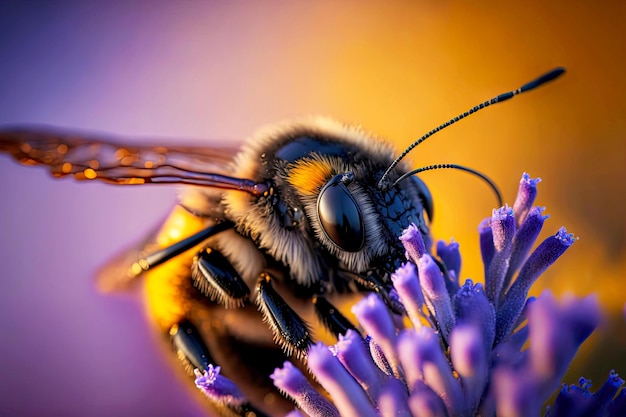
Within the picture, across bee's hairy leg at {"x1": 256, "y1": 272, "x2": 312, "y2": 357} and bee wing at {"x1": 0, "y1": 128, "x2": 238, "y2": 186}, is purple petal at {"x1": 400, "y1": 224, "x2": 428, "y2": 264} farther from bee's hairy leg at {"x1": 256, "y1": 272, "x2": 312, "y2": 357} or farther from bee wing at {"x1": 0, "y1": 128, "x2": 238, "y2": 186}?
bee wing at {"x1": 0, "y1": 128, "x2": 238, "y2": 186}

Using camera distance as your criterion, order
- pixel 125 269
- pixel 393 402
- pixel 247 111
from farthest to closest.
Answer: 1. pixel 247 111
2. pixel 125 269
3. pixel 393 402

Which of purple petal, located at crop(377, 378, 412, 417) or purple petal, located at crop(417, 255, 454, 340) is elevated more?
purple petal, located at crop(417, 255, 454, 340)

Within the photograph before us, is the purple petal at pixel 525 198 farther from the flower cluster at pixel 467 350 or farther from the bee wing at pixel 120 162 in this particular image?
the bee wing at pixel 120 162

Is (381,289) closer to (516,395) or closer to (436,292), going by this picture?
(436,292)

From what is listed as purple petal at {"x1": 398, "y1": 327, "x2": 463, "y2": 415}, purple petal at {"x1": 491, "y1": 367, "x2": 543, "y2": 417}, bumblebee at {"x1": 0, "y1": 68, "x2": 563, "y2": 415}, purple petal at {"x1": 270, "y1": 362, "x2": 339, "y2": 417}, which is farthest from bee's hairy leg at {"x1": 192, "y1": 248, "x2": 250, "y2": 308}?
purple petal at {"x1": 491, "y1": 367, "x2": 543, "y2": 417}

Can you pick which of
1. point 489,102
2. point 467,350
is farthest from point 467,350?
point 489,102
